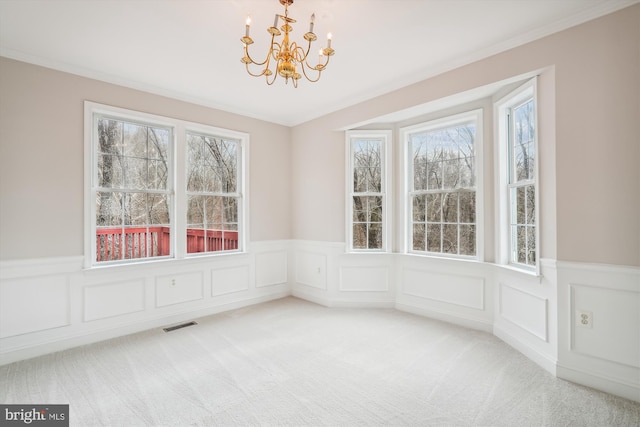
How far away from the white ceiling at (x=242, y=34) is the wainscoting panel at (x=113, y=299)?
2280mm

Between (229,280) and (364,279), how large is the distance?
1922 millimetres

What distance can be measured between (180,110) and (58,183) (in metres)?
1.58

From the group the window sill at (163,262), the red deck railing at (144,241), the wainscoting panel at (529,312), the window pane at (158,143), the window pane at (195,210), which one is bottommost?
the wainscoting panel at (529,312)

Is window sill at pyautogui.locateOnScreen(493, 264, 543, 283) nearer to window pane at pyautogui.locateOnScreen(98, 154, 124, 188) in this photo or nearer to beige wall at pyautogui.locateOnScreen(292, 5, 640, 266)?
beige wall at pyautogui.locateOnScreen(292, 5, 640, 266)

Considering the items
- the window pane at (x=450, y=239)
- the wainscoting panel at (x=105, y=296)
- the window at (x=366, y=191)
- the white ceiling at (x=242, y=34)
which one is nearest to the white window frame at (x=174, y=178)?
the wainscoting panel at (x=105, y=296)

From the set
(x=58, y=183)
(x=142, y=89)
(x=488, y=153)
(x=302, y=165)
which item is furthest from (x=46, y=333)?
(x=488, y=153)

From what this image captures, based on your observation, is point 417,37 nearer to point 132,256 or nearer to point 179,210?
point 179,210

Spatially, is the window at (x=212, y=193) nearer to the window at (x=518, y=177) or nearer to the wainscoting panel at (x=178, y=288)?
the wainscoting panel at (x=178, y=288)

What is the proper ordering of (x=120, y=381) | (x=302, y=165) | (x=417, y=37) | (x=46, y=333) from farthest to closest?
(x=302, y=165)
(x=46, y=333)
(x=417, y=37)
(x=120, y=381)

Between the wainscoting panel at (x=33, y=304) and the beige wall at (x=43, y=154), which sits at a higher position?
→ the beige wall at (x=43, y=154)

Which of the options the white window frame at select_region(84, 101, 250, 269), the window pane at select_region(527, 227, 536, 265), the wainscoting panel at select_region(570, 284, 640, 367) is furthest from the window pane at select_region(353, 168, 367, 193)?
the wainscoting panel at select_region(570, 284, 640, 367)

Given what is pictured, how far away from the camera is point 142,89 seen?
3.64m

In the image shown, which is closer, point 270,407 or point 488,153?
point 270,407

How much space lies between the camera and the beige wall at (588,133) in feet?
7.32
